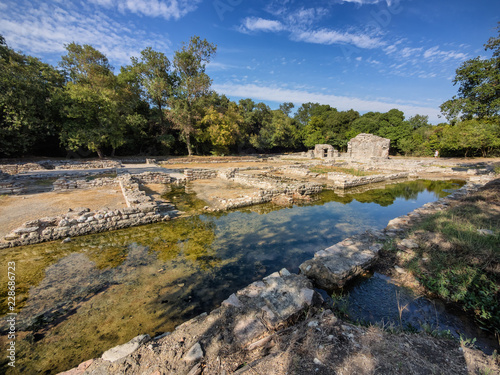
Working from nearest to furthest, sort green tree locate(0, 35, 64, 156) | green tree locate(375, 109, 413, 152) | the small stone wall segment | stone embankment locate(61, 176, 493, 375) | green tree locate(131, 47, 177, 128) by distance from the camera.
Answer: stone embankment locate(61, 176, 493, 375), the small stone wall segment, green tree locate(0, 35, 64, 156), green tree locate(131, 47, 177, 128), green tree locate(375, 109, 413, 152)

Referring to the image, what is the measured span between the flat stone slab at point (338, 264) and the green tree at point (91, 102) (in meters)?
26.0

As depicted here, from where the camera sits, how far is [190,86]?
89.9ft

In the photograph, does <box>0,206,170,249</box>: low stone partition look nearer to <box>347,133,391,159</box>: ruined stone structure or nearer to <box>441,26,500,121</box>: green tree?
<box>441,26,500,121</box>: green tree

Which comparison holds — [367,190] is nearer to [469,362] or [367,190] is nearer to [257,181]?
[257,181]

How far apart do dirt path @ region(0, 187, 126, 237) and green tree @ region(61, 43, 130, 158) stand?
14.3 meters

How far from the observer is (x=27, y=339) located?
9.21 feet

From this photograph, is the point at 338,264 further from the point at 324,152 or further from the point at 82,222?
the point at 324,152

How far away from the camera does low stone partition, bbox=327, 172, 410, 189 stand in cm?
1295

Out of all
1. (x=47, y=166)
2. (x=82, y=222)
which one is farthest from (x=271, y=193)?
→ (x=47, y=166)

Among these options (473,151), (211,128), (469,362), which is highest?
(211,128)

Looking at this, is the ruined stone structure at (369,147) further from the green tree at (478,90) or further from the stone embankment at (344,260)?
the stone embankment at (344,260)

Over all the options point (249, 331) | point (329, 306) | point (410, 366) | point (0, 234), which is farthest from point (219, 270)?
point (0, 234)

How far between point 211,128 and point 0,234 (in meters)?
24.2

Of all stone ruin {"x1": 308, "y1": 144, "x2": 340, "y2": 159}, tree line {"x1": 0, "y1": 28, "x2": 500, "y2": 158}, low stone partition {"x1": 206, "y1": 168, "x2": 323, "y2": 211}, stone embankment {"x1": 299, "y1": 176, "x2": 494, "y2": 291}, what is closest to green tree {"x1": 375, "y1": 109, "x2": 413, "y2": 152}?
tree line {"x1": 0, "y1": 28, "x2": 500, "y2": 158}
